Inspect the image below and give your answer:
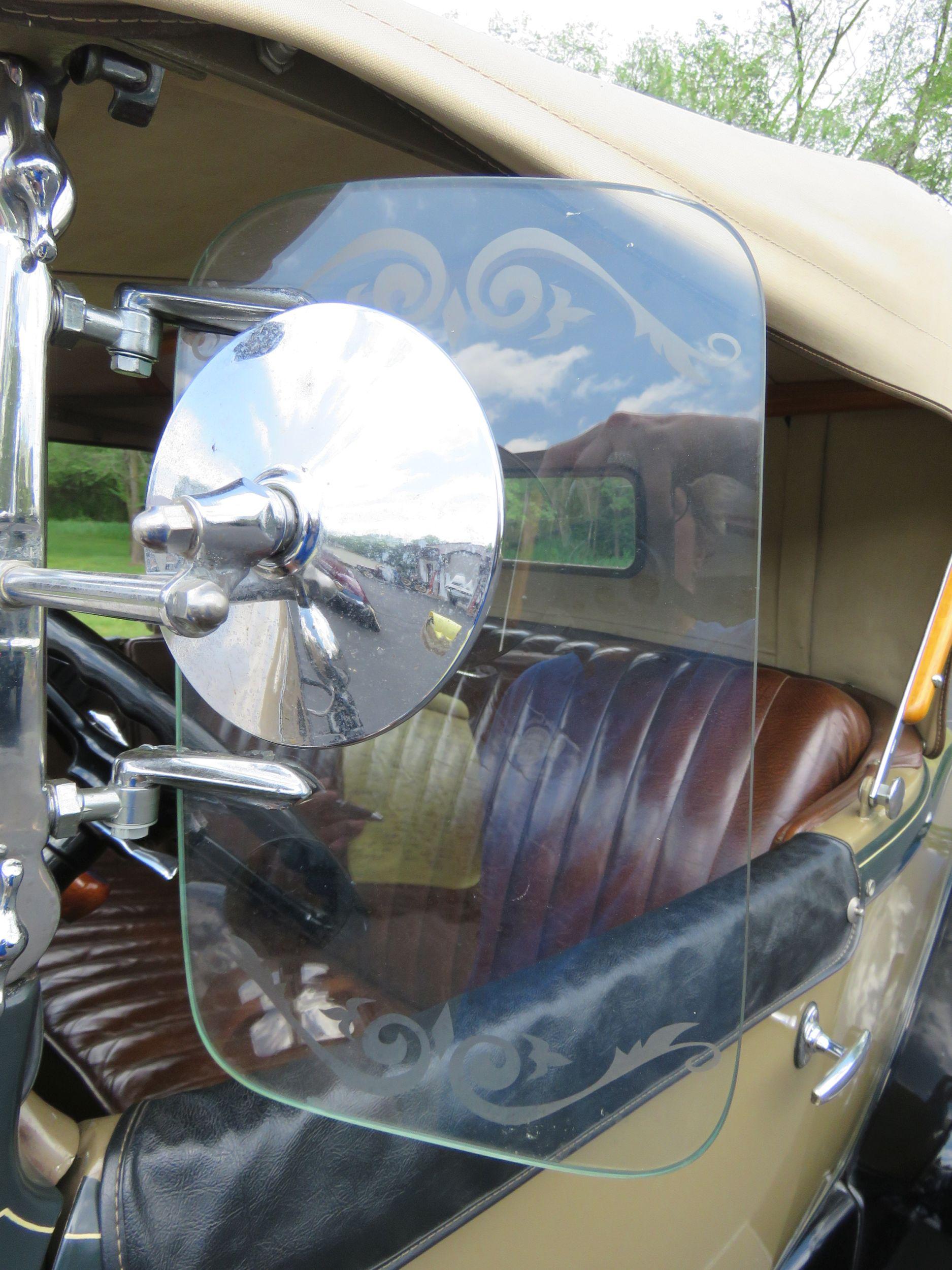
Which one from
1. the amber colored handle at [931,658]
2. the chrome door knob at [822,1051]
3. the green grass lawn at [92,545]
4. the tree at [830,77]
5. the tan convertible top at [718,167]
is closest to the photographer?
the tan convertible top at [718,167]

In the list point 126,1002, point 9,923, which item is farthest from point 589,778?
point 126,1002

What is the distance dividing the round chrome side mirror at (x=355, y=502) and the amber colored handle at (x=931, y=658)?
39.6 inches

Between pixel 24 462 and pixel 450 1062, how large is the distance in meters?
0.51

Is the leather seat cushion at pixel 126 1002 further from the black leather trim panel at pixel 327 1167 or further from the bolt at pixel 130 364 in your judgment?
the bolt at pixel 130 364

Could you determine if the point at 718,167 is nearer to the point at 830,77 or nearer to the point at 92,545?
the point at 92,545

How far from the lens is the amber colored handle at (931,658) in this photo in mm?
1298

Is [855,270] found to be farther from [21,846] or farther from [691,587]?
[21,846]

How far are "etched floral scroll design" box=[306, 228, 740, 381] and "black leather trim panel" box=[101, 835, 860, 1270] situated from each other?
0.43 meters

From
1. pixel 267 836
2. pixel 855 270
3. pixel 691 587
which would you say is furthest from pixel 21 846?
pixel 855 270

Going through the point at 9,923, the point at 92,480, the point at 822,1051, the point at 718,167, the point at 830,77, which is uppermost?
the point at 830,77

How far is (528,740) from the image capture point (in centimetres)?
80

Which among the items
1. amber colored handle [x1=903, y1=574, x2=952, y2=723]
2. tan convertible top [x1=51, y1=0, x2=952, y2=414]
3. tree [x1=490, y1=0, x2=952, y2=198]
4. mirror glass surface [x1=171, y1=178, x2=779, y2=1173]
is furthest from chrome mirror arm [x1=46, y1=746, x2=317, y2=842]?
tree [x1=490, y1=0, x2=952, y2=198]

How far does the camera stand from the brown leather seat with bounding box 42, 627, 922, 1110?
0.73 m

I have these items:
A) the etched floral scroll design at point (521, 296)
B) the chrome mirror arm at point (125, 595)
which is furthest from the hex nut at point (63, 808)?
the etched floral scroll design at point (521, 296)
